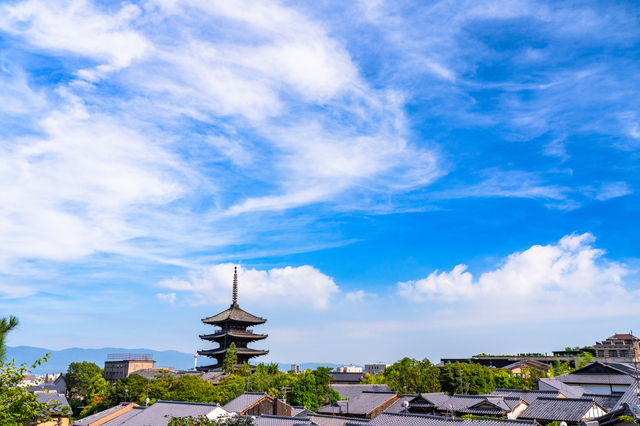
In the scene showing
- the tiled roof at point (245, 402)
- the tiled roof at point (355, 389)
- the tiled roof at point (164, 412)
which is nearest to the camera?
the tiled roof at point (164, 412)

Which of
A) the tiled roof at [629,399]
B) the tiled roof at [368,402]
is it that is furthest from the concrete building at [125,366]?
the tiled roof at [629,399]

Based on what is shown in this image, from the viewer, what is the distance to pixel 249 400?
43562 millimetres

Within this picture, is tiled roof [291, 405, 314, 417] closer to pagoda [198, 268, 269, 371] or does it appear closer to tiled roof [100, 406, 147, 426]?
tiled roof [100, 406, 147, 426]

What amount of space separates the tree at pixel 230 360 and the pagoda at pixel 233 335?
1700 millimetres

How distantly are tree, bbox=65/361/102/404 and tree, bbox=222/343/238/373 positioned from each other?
26.0 metres

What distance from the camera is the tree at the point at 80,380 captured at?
91375 mm

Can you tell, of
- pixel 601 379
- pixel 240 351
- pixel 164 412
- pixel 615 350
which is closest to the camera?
pixel 164 412

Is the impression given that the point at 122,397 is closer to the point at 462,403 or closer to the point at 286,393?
the point at 286,393

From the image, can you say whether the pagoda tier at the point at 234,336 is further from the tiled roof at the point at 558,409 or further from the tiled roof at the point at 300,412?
the tiled roof at the point at 558,409

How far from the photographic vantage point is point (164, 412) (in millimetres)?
40344

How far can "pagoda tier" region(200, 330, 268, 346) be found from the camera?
289 feet

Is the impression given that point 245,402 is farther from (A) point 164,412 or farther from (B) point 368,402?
(B) point 368,402

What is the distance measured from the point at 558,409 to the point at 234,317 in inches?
2409

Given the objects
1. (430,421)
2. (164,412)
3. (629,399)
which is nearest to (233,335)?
(164,412)
